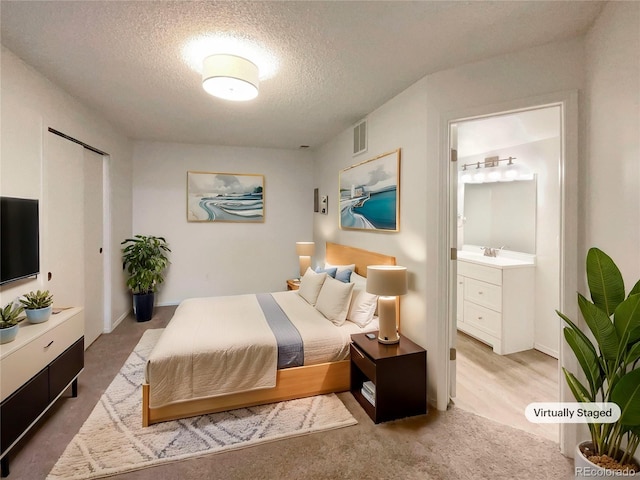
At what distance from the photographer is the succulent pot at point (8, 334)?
1.71 metres

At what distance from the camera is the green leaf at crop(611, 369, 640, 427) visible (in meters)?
1.27

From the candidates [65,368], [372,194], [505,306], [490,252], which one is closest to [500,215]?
[490,252]

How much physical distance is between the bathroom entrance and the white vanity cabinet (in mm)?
11

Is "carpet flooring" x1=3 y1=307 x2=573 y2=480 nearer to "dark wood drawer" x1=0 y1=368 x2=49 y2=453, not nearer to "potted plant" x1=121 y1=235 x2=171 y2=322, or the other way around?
"dark wood drawer" x1=0 y1=368 x2=49 y2=453

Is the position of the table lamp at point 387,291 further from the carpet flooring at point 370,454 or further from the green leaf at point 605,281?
the green leaf at point 605,281

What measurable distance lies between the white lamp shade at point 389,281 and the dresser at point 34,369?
2.23 m

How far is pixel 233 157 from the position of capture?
16.5 ft

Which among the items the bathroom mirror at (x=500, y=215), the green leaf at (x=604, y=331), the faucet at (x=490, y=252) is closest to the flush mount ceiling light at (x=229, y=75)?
the green leaf at (x=604, y=331)

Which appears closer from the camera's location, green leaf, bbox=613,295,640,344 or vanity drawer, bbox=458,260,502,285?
green leaf, bbox=613,295,640,344

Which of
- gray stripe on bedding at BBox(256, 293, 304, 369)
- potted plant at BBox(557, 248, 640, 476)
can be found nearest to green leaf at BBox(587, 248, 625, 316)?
potted plant at BBox(557, 248, 640, 476)

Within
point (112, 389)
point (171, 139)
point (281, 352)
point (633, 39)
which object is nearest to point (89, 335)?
point (112, 389)

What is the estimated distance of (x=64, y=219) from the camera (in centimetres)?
285

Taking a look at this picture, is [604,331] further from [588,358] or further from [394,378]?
[394,378]

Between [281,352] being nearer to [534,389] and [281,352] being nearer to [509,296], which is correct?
[534,389]
